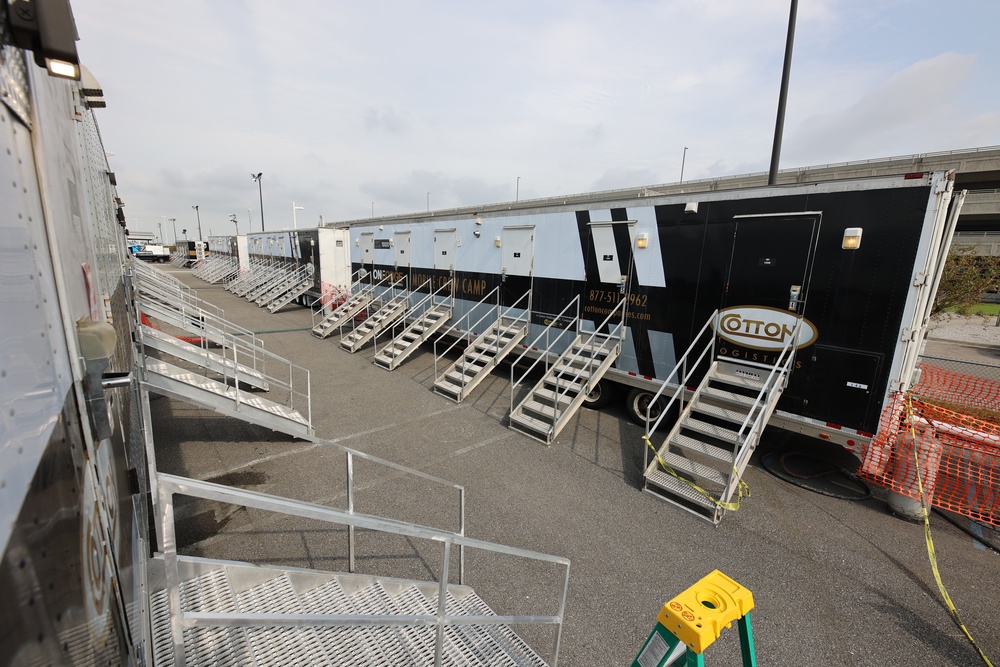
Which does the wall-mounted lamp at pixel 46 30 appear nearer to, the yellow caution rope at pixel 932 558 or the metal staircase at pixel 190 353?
the metal staircase at pixel 190 353

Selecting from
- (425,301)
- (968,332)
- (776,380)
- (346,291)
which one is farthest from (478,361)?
(968,332)

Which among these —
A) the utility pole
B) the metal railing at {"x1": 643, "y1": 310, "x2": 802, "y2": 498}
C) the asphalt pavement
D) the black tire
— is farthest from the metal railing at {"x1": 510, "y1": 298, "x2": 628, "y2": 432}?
the utility pole

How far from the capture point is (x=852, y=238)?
15.6 feet

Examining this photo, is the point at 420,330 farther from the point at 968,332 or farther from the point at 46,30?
the point at 968,332

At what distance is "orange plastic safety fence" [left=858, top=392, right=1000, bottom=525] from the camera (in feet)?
15.1

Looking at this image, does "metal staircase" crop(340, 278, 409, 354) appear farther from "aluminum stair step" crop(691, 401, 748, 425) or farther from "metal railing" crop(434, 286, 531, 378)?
"aluminum stair step" crop(691, 401, 748, 425)

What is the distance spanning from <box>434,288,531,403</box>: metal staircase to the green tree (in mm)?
11164

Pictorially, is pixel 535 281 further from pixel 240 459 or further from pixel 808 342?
pixel 240 459

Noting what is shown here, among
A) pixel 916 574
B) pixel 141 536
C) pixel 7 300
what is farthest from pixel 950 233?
pixel 141 536

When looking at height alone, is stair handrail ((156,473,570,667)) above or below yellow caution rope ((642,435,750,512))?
above

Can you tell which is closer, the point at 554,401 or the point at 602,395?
the point at 554,401

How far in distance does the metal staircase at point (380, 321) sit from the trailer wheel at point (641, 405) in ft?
24.0

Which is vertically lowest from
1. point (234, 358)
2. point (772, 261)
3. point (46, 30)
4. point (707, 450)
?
point (707, 450)

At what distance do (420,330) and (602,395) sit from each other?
17.9 ft
